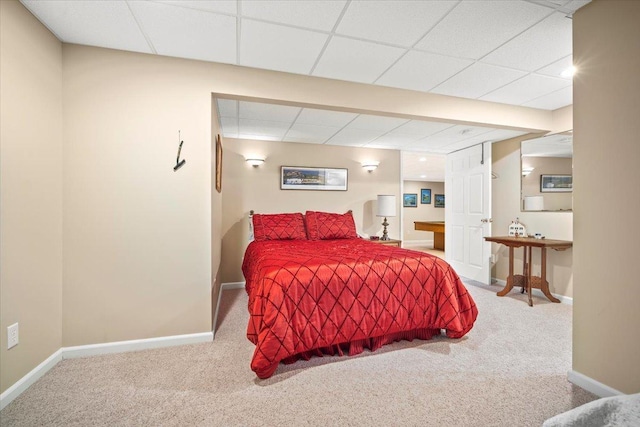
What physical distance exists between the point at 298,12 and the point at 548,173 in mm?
3625

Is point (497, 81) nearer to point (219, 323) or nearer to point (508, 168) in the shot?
point (508, 168)

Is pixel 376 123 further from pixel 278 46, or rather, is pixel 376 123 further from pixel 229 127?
pixel 229 127

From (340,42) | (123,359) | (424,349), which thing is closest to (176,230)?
(123,359)

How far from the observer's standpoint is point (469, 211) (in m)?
4.49

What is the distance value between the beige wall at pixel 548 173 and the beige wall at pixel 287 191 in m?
1.89

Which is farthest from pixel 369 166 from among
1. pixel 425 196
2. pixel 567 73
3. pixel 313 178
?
pixel 425 196

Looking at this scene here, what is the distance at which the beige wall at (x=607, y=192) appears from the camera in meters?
1.50

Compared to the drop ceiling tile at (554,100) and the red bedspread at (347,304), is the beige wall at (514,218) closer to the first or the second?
the drop ceiling tile at (554,100)

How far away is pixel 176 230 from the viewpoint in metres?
2.26

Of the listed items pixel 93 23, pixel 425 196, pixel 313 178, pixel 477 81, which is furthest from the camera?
pixel 425 196

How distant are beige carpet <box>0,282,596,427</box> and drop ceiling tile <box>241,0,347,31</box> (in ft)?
7.54

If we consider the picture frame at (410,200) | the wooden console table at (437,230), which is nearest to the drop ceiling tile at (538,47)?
the wooden console table at (437,230)

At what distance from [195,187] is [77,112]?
37.3 inches

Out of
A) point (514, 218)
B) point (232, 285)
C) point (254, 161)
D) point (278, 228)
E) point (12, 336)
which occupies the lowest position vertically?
point (232, 285)
